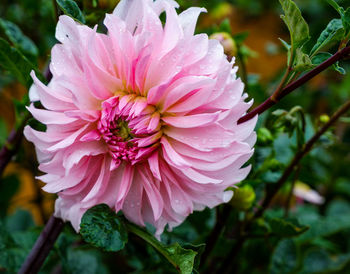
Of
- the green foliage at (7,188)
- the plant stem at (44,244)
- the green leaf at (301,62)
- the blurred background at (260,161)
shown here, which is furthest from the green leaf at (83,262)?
the green leaf at (301,62)

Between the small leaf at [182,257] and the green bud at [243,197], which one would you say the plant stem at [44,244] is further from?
the green bud at [243,197]

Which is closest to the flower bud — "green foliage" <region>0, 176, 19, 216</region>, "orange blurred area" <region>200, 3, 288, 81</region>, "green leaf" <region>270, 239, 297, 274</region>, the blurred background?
→ the blurred background

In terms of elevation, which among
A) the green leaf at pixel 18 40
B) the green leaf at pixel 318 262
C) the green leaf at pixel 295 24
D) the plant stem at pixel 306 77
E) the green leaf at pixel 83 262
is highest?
the green leaf at pixel 295 24

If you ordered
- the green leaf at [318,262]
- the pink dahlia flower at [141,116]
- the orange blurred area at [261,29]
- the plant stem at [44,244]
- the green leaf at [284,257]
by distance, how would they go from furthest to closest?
the orange blurred area at [261,29]
the green leaf at [318,262]
the green leaf at [284,257]
the plant stem at [44,244]
the pink dahlia flower at [141,116]

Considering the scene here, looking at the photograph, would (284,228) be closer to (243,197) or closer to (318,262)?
(243,197)

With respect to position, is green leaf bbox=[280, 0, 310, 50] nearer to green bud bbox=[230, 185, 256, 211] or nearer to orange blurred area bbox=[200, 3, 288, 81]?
green bud bbox=[230, 185, 256, 211]

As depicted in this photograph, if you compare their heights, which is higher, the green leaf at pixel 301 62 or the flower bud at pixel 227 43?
the green leaf at pixel 301 62

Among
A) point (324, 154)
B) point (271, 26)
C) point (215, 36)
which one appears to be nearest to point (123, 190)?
point (215, 36)
